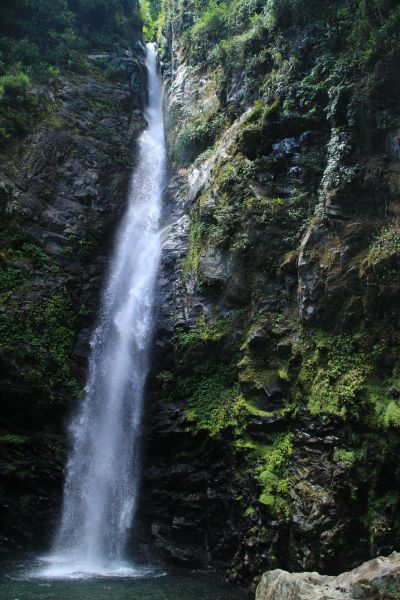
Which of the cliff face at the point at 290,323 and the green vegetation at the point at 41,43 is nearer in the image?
the cliff face at the point at 290,323

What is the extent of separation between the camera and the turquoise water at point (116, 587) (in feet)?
28.4

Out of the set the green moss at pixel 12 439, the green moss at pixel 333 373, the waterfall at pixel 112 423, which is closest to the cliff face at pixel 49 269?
the green moss at pixel 12 439

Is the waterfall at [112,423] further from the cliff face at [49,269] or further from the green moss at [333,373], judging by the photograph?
A: the green moss at [333,373]

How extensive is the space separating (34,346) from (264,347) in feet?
23.0

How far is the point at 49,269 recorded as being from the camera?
16000 millimetres

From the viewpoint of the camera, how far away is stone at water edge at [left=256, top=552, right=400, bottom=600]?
5445mm

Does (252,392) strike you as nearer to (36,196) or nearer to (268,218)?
(268,218)

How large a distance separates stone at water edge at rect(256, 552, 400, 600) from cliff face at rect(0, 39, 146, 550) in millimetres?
7731

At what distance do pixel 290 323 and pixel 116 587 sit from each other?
708 centimetres

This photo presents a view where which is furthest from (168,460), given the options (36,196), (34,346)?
(36,196)

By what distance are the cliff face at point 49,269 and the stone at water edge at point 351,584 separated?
7731 mm

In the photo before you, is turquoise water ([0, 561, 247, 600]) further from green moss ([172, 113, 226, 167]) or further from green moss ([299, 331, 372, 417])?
green moss ([172, 113, 226, 167])

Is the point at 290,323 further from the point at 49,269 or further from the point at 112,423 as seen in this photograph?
the point at 49,269

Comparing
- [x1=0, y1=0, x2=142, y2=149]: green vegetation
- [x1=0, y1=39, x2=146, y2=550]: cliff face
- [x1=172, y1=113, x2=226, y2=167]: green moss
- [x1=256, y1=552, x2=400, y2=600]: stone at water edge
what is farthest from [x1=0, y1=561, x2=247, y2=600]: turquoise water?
[x1=172, y1=113, x2=226, y2=167]: green moss
